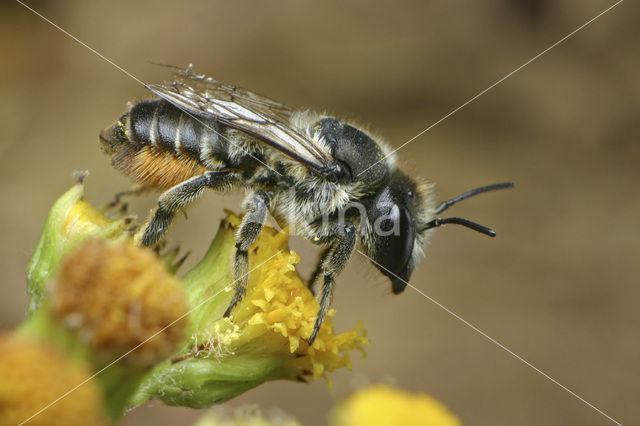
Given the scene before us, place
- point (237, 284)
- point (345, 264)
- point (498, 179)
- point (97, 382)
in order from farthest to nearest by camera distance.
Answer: point (498, 179), point (345, 264), point (237, 284), point (97, 382)

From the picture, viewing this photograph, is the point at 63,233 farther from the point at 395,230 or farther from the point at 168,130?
the point at 395,230

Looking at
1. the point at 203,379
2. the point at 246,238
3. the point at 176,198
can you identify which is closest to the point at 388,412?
the point at 203,379

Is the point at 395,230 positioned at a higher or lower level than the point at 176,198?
higher

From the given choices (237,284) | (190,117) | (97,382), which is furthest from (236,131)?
(97,382)

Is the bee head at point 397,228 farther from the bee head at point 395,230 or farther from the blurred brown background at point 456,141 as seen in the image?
the blurred brown background at point 456,141

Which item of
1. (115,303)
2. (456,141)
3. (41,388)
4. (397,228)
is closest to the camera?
(41,388)

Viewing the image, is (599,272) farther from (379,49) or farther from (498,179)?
(379,49)

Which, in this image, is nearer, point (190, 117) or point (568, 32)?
point (190, 117)

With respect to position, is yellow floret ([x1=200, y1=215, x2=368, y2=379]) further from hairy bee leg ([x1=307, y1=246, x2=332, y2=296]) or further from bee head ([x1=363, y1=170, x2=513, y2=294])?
bee head ([x1=363, y1=170, x2=513, y2=294])
